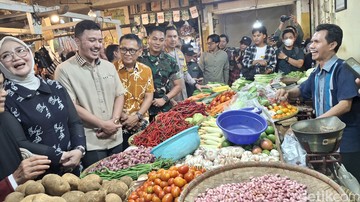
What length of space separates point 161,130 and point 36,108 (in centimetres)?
124

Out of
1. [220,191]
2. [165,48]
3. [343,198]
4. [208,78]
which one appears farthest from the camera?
[208,78]

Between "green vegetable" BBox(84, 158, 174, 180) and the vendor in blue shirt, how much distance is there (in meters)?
1.64

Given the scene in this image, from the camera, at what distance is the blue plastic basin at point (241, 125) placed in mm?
2562

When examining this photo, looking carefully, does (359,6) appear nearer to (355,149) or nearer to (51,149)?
(355,149)

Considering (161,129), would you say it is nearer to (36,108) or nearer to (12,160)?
(36,108)

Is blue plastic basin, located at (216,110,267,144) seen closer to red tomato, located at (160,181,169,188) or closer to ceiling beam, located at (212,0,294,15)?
red tomato, located at (160,181,169,188)

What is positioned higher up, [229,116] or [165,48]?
[165,48]

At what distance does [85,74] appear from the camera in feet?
9.28

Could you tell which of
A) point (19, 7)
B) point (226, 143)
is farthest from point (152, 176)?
point (19, 7)

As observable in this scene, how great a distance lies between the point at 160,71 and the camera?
411 cm

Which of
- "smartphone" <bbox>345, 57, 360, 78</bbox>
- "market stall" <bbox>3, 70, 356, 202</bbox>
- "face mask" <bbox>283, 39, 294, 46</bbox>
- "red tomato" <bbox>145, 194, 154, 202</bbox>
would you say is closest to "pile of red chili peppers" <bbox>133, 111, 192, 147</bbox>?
"market stall" <bbox>3, 70, 356, 202</bbox>

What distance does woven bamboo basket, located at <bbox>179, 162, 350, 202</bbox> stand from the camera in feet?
5.12

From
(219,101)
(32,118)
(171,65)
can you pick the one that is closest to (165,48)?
(171,65)

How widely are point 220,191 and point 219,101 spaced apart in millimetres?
2654
